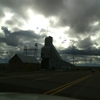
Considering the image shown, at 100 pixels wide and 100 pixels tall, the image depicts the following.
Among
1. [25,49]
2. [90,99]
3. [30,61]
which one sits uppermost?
[25,49]

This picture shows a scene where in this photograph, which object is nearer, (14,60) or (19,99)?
(19,99)

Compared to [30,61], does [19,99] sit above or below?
below

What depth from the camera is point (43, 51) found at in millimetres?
111812

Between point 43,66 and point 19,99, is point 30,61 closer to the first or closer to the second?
point 43,66

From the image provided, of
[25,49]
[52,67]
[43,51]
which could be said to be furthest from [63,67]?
[25,49]

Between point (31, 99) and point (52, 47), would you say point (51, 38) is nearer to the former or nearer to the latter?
point (52, 47)

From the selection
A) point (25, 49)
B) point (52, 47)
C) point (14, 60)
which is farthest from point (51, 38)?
point (14, 60)

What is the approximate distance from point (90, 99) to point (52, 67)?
10208cm

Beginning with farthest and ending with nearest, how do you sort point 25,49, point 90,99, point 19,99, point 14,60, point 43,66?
point 43,66
point 25,49
point 14,60
point 90,99
point 19,99

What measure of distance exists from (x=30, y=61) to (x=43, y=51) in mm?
13510

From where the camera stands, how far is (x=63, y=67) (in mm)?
110250

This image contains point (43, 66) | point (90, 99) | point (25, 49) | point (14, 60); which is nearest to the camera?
point (90, 99)

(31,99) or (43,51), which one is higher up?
(43,51)

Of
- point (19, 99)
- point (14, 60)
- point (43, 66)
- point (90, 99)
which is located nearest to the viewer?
point (19, 99)
